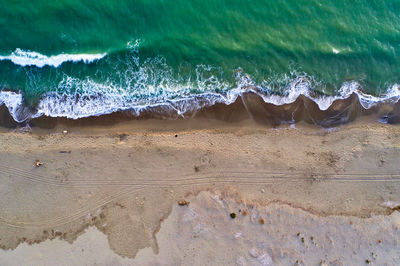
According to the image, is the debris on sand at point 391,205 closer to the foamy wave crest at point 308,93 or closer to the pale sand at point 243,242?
the pale sand at point 243,242

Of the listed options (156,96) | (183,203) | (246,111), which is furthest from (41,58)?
(246,111)

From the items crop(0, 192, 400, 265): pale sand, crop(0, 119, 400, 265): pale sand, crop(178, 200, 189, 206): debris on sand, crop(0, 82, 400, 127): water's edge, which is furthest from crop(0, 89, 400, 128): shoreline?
crop(0, 192, 400, 265): pale sand

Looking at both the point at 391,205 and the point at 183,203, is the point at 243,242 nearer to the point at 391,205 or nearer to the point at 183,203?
the point at 183,203

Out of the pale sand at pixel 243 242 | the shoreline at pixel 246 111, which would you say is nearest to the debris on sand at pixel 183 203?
the pale sand at pixel 243 242

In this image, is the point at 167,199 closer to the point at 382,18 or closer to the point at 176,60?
the point at 176,60

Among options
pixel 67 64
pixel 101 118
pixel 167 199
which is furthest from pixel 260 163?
pixel 67 64
